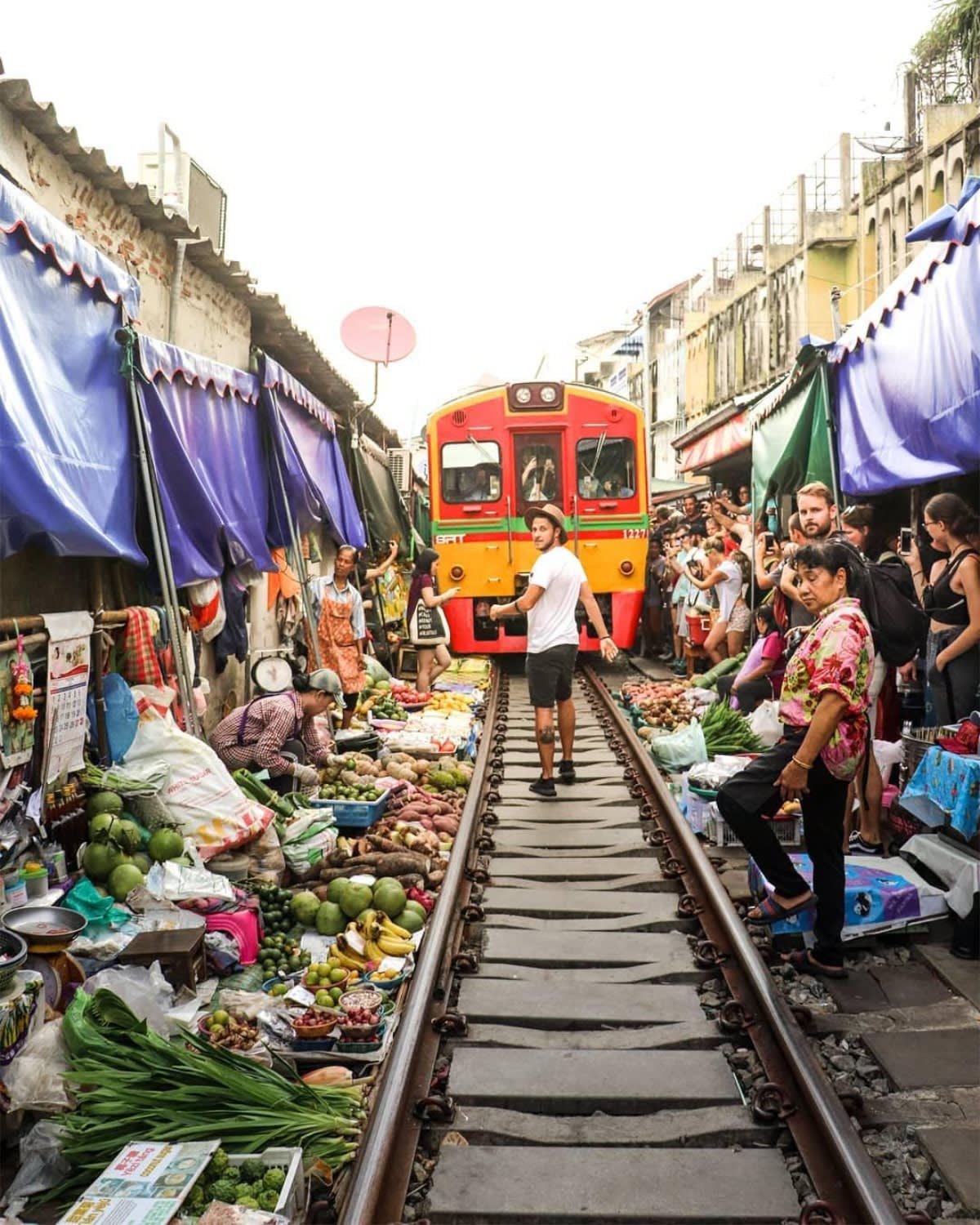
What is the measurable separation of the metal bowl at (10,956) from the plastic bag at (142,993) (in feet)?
1.21

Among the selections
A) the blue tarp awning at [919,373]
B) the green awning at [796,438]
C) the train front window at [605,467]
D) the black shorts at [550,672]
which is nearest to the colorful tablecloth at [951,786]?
the blue tarp awning at [919,373]

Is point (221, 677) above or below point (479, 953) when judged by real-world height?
above

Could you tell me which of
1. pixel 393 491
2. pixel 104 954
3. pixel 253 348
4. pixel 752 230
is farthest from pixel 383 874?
pixel 752 230

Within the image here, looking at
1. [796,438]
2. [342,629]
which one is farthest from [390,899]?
[796,438]

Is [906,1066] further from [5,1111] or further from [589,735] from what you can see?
[589,735]

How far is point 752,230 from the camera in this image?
977 inches

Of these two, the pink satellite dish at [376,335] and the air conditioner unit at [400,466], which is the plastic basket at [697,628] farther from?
the air conditioner unit at [400,466]

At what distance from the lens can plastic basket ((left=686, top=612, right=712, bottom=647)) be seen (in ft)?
42.0

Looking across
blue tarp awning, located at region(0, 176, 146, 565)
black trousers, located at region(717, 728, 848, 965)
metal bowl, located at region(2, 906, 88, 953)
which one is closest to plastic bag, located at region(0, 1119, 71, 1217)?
metal bowl, located at region(2, 906, 88, 953)

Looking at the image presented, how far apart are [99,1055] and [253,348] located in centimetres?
728

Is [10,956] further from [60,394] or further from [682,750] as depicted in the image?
[682,750]

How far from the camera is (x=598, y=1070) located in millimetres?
3914

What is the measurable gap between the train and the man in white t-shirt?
542 centimetres

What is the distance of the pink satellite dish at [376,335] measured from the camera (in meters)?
12.3
